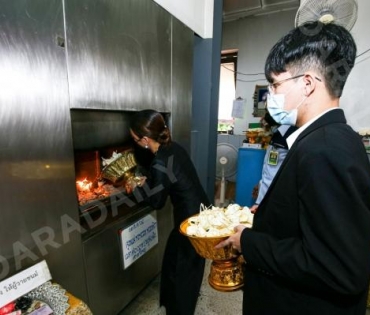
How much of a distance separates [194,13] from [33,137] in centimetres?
198

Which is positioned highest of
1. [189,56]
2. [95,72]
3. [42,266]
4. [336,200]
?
[189,56]

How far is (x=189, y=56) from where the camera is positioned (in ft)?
7.19

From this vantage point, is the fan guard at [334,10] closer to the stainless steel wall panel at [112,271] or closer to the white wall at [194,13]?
the white wall at [194,13]

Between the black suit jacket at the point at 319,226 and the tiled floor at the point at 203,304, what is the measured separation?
4.10 ft

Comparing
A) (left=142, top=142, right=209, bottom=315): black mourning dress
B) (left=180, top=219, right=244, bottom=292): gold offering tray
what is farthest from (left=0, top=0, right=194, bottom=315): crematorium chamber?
(left=180, top=219, right=244, bottom=292): gold offering tray

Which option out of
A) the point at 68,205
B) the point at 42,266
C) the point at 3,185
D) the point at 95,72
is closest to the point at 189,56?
the point at 95,72

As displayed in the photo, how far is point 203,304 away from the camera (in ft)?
6.03

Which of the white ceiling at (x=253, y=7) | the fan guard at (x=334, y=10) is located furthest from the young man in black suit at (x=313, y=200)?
the white ceiling at (x=253, y=7)

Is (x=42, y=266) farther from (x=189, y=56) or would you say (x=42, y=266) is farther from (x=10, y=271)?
(x=189, y=56)

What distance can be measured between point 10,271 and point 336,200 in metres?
1.24

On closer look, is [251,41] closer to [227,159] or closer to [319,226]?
[227,159]

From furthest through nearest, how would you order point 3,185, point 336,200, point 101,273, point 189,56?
point 189,56
point 101,273
point 3,185
point 336,200

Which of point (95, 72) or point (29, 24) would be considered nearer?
point (29, 24)

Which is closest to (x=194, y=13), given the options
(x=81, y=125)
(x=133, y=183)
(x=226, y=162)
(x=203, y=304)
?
(x=81, y=125)
